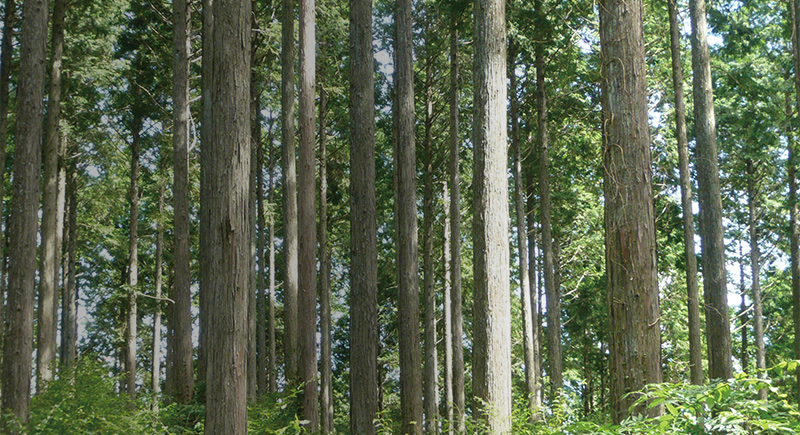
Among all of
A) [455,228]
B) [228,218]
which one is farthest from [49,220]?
[228,218]

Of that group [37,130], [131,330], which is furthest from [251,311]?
[37,130]

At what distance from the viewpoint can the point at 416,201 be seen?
13633 millimetres

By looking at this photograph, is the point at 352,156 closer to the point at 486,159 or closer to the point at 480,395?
the point at 486,159

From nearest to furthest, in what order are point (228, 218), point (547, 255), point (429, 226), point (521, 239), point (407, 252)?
point (228, 218) → point (407, 252) → point (547, 255) → point (521, 239) → point (429, 226)

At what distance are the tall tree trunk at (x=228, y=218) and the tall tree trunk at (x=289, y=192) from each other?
729 cm

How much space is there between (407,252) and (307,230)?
177cm

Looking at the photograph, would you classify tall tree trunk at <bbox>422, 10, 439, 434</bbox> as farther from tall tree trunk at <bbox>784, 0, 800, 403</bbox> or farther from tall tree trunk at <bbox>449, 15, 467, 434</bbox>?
tall tree trunk at <bbox>784, 0, 800, 403</bbox>

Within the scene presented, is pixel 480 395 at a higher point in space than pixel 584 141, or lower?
lower

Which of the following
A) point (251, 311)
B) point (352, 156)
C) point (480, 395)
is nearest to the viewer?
point (480, 395)

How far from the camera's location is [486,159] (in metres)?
7.56

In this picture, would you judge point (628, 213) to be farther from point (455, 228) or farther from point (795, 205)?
point (795, 205)

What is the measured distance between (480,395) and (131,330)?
53.6 ft

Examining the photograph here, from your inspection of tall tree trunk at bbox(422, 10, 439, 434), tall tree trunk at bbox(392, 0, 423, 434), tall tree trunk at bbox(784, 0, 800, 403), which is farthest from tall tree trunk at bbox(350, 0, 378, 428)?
tall tree trunk at bbox(784, 0, 800, 403)

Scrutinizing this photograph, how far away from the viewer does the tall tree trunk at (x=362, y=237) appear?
10.0 meters
